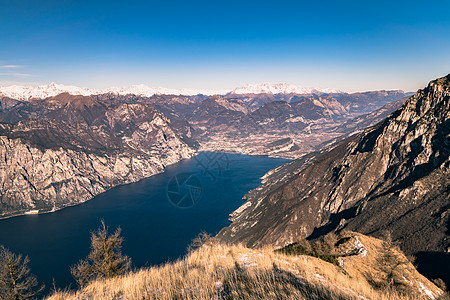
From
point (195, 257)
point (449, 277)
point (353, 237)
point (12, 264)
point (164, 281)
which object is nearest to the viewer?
point (164, 281)

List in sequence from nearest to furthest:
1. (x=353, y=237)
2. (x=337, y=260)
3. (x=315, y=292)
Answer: (x=315, y=292) → (x=337, y=260) → (x=353, y=237)

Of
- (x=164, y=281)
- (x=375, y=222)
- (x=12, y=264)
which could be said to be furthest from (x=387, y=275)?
(x=375, y=222)

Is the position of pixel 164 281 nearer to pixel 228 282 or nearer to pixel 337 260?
pixel 228 282

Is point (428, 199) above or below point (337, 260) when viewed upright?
→ below

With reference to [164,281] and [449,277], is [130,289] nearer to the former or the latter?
[164,281]

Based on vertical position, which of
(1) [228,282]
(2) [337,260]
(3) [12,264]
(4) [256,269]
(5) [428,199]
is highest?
(1) [228,282]

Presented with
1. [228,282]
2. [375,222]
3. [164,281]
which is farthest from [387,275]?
[375,222]

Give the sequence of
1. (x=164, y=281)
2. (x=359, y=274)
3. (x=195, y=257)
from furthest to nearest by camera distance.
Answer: (x=359, y=274), (x=195, y=257), (x=164, y=281)

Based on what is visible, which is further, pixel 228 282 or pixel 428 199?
pixel 428 199

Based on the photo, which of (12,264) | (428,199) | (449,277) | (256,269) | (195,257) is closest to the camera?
(256,269)
